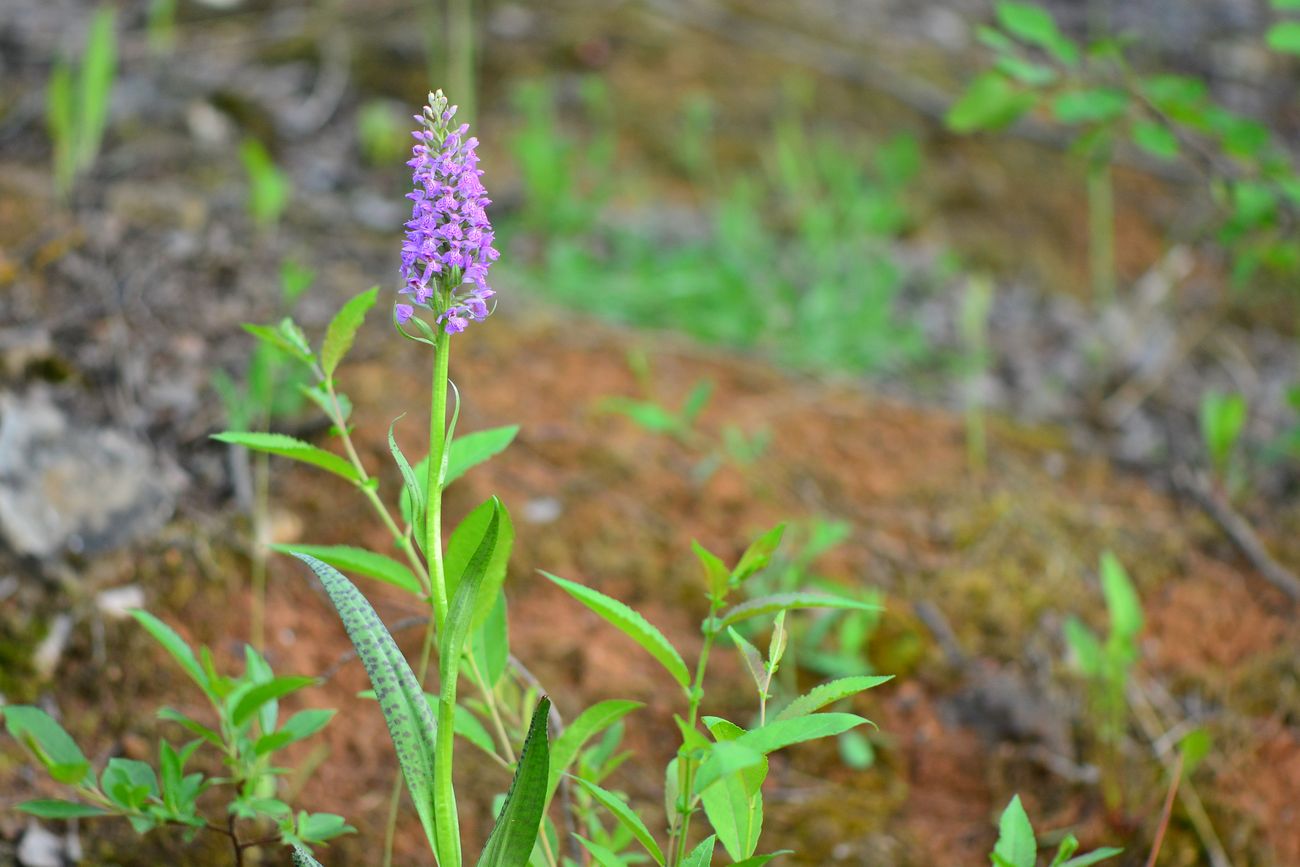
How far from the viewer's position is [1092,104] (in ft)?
7.22

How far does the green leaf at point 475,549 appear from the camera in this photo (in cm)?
111

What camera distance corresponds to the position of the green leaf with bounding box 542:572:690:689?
3.25 ft

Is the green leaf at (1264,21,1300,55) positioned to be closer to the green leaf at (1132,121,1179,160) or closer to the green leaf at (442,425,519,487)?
the green leaf at (1132,121,1179,160)

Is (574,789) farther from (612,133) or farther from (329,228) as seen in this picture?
(612,133)

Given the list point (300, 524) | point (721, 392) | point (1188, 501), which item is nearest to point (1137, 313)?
point (1188, 501)

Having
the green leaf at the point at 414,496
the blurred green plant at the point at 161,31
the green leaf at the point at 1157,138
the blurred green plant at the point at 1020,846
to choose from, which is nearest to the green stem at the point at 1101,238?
the green leaf at the point at 1157,138

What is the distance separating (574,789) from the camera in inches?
58.5

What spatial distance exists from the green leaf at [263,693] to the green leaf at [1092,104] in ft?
6.14

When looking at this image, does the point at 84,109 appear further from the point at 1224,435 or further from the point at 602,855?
the point at 1224,435

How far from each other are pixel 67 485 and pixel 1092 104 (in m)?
2.08

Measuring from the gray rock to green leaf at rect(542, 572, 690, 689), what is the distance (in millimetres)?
1132

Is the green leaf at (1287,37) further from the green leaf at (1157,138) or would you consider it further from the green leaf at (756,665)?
the green leaf at (756,665)

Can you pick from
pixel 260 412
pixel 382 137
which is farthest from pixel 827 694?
pixel 382 137

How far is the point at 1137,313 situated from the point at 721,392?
1.87 m
